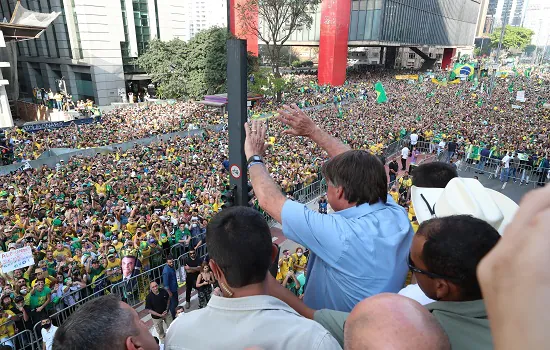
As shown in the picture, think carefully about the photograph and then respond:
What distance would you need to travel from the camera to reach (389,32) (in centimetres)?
4531

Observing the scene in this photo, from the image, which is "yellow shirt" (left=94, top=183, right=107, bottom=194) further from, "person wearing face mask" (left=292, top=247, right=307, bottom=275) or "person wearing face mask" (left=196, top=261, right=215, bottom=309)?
"person wearing face mask" (left=292, top=247, right=307, bottom=275)

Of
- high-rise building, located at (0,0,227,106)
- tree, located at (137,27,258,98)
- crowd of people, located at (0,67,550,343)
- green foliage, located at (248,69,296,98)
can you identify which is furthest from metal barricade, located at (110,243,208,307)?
high-rise building, located at (0,0,227,106)

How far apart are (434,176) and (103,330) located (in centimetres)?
264

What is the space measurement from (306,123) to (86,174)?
12.0 m

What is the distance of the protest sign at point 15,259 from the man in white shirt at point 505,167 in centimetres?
1733

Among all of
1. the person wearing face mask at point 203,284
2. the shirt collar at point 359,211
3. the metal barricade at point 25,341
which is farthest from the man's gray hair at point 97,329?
the metal barricade at point 25,341

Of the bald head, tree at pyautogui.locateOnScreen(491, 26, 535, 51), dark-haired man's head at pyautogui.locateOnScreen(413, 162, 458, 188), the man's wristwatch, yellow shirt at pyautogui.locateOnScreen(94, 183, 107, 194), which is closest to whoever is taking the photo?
the bald head

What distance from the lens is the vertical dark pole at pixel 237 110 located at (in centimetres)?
348

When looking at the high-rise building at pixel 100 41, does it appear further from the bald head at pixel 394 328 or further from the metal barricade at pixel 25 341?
the bald head at pixel 394 328

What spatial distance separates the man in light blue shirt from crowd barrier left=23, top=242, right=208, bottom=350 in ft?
19.3

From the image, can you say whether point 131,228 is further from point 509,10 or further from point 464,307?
point 509,10

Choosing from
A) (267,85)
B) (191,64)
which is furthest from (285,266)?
(191,64)

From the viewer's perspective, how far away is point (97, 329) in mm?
1542

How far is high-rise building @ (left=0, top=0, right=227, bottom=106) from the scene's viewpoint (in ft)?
110
